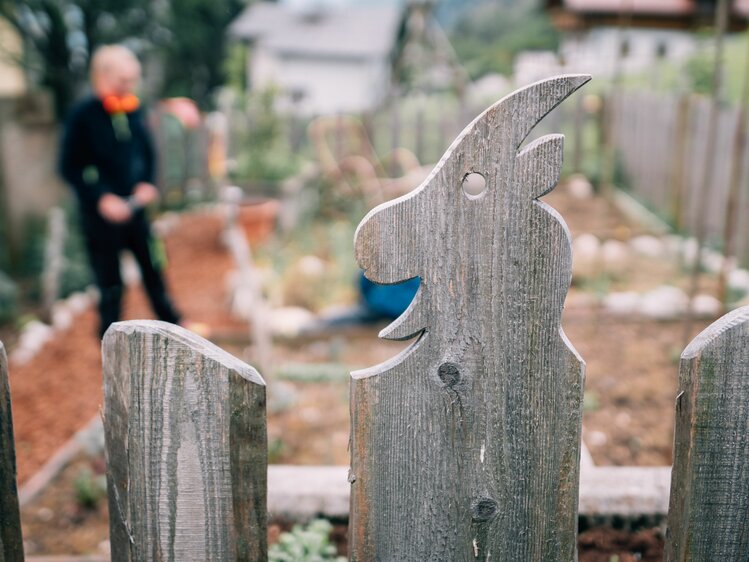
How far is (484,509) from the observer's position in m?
1.11

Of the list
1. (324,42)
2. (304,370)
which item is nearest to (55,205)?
(304,370)

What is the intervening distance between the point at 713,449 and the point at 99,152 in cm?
367

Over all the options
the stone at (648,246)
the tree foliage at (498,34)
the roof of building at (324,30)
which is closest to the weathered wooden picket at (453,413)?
the stone at (648,246)

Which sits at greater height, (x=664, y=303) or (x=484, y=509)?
(x=484, y=509)

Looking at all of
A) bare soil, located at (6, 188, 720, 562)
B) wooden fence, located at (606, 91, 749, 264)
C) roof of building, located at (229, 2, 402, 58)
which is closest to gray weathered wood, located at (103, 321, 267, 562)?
bare soil, located at (6, 188, 720, 562)

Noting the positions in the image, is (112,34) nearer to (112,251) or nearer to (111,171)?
(111,171)

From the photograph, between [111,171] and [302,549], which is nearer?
[302,549]

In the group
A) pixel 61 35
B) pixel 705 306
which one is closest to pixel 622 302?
pixel 705 306

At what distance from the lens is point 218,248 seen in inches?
312

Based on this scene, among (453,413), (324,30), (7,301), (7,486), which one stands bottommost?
(7,301)

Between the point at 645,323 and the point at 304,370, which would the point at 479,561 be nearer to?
the point at 304,370

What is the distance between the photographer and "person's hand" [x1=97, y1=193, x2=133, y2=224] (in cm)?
396

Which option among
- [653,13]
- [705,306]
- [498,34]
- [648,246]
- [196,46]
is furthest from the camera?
[498,34]

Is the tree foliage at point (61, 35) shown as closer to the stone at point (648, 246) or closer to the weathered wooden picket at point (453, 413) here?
the stone at point (648, 246)
